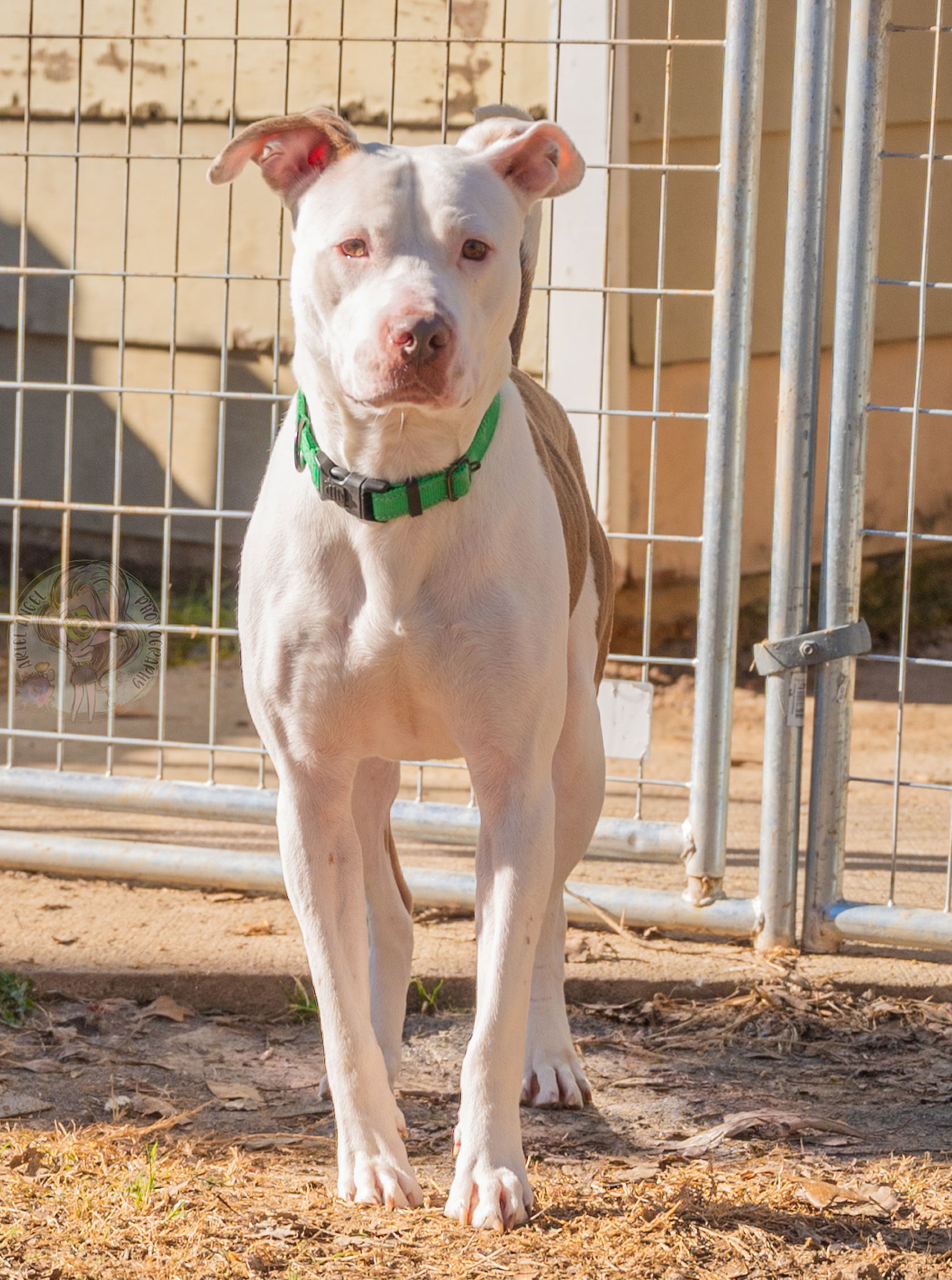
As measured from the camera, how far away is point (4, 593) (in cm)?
721

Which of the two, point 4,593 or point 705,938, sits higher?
point 4,593

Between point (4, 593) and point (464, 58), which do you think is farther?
point (4, 593)

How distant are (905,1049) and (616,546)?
131 inches

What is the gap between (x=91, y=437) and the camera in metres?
7.08

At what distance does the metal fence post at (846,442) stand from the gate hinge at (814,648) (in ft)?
0.11

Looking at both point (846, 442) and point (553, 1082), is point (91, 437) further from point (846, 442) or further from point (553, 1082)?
point (553, 1082)

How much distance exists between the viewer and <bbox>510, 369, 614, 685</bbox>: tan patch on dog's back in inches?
117

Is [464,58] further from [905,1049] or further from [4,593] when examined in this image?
[905,1049]

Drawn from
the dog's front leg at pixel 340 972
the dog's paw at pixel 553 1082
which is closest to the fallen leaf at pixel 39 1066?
the dog's front leg at pixel 340 972

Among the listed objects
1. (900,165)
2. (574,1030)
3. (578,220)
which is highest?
(900,165)

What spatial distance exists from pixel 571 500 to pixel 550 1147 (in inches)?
50.1

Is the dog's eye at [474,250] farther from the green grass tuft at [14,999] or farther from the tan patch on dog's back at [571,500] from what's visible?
the green grass tuft at [14,999]

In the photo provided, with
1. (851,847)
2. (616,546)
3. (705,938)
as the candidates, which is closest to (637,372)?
(616,546)

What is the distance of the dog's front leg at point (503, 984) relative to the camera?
2551 millimetres
